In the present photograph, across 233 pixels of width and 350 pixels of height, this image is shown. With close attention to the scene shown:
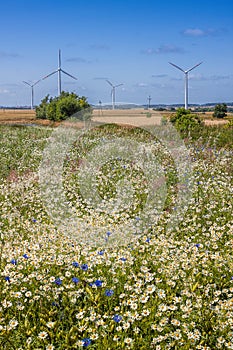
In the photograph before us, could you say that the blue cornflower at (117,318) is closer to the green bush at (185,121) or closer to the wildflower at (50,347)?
the wildflower at (50,347)

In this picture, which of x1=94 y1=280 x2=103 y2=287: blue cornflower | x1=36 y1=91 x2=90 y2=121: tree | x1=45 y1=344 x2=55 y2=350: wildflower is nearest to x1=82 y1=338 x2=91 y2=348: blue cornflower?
x1=45 y1=344 x2=55 y2=350: wildflower

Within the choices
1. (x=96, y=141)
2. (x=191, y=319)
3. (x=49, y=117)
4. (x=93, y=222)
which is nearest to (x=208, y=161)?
(x=96, y=141)

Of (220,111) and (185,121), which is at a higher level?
(220,111)

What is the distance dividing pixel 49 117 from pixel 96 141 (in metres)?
31.1

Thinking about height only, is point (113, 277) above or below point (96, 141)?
below

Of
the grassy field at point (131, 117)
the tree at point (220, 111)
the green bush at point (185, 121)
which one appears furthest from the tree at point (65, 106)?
the tree at point (220, 111)

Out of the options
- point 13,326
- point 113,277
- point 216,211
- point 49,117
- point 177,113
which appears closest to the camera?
point 13,326

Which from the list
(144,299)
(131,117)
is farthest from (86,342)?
(131,117)

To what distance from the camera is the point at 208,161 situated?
14.0 m

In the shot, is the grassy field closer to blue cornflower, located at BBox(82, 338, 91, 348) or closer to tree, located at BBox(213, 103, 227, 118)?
tree, located at BBox(213, 103, 227, 118)

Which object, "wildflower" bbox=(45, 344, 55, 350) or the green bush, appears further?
the green bush

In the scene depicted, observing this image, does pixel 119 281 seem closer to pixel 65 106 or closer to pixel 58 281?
pixel 58 281

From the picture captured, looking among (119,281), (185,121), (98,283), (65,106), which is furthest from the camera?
(65,106)

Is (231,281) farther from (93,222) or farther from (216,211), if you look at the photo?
(216,211)
